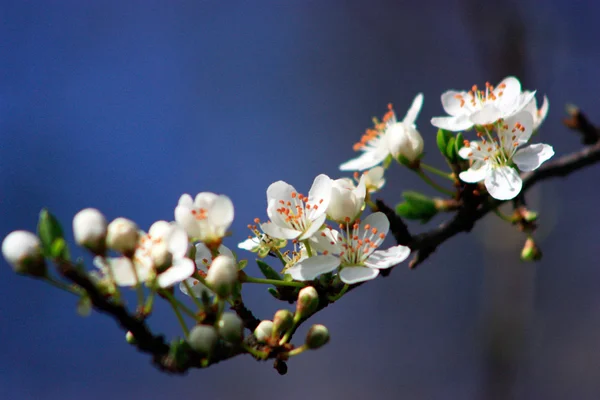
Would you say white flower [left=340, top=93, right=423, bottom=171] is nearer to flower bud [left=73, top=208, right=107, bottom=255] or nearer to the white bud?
the white bud

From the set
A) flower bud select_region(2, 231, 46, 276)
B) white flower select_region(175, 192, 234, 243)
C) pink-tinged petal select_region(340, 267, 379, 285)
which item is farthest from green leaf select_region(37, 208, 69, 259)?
pink-tinged petal select_region(340, 267, 379, 285)

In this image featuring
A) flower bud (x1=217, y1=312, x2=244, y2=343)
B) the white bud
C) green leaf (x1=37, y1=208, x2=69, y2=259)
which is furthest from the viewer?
the white bud

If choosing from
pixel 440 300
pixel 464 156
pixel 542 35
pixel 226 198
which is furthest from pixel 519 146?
pixel 440 300

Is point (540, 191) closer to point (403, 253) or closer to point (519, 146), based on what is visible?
point (519, 146)

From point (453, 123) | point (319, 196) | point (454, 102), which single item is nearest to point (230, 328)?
point (319, 196)

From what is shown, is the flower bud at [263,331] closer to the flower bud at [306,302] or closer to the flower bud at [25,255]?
the flower bud at [306,302]

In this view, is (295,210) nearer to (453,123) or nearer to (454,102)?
(453,123)
